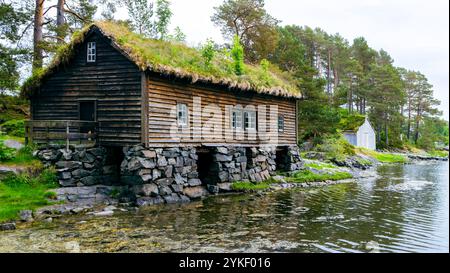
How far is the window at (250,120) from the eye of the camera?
25906 millimetres

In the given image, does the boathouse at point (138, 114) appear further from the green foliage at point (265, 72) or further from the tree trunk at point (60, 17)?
the tree trunk at point (60, 17)

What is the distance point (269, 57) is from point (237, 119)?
77.3 ft

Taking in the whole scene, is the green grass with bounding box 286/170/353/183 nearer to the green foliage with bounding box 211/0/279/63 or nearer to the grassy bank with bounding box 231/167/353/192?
the grassy bank with bounding box 231/167/353/192

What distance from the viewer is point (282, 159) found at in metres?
29.4

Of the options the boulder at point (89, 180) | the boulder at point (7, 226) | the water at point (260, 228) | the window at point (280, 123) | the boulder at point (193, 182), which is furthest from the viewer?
the window at point (280, 123)

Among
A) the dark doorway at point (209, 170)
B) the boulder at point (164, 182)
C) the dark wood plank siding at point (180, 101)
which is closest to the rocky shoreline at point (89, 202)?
the boulder at point (164, 182)

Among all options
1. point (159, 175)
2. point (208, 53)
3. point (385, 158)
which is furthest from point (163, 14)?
point (385, 158)

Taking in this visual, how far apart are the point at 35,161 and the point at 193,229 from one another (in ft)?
28.7

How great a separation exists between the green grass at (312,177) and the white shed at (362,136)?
28727 mm

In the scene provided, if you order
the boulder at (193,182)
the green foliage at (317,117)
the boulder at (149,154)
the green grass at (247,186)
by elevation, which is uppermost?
the green foliage at (317,117)

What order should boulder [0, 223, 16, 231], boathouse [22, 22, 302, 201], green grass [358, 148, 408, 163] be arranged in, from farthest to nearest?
1. green grass [358, 148, 408, 163]
2. boathouse [22, 22, 302, 201]
3. boulder [0, 223, 16, 231]

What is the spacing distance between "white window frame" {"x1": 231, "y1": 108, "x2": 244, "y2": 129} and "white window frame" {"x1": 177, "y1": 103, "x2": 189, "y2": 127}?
3.99m

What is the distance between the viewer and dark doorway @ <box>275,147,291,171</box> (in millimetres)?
28844

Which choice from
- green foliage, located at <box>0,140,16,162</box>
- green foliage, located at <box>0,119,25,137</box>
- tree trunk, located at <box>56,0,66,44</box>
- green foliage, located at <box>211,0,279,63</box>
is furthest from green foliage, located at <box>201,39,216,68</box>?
green foliage, located at <box>211,0,279,63</box>
